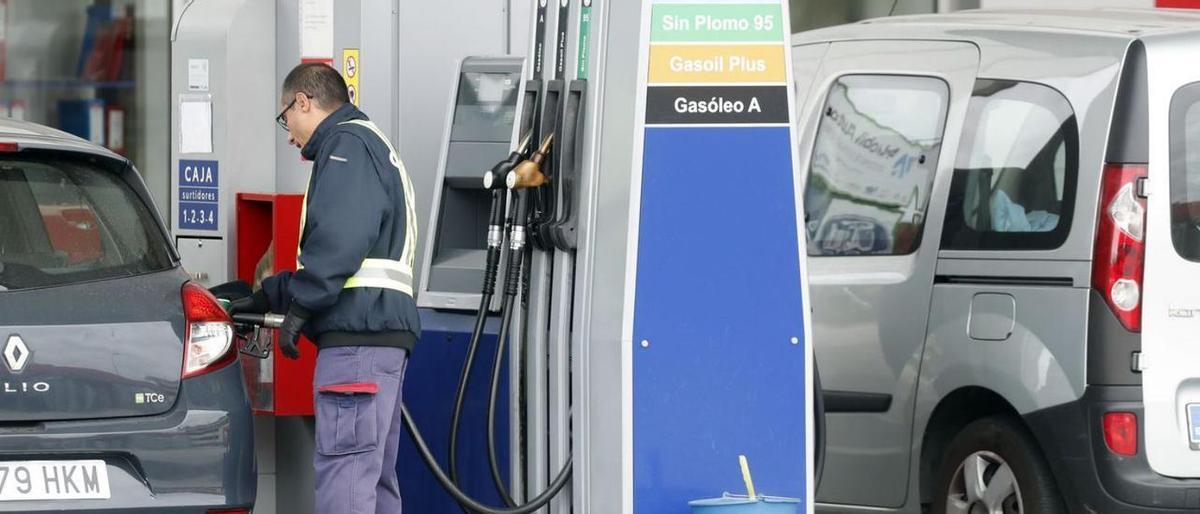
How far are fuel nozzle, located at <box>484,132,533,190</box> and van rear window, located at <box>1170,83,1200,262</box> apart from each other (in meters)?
2.09

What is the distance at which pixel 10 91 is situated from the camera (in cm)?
1129

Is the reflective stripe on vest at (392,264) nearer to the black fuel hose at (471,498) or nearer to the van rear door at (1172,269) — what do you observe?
the black fuel hose at (471,498)

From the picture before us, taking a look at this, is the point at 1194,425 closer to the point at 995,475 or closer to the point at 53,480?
the point at 995,475

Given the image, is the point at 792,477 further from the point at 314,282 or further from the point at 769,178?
the point at 314,282

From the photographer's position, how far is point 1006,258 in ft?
22.0

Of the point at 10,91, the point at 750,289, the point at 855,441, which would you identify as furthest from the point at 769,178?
the point at 10,91

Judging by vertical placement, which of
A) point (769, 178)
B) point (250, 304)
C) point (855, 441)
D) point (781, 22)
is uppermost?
point (781, 22)

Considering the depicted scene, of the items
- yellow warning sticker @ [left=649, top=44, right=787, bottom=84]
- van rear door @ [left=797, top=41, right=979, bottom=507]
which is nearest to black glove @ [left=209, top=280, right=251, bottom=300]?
yellow warning sticker @ [left=649, top=44, right=787, bottom=84]

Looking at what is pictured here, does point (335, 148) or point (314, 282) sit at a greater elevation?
point (335, 148)

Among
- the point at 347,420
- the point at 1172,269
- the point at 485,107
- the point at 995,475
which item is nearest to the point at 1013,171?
the point at 1172,269

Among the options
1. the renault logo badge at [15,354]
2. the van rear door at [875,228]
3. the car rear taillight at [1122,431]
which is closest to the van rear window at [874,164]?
the van rear door at [875,228]

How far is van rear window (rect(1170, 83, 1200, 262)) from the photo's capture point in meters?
6.28

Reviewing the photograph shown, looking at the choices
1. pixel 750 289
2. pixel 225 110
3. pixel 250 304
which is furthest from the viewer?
pixel 225 110

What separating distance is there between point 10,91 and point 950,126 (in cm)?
617
